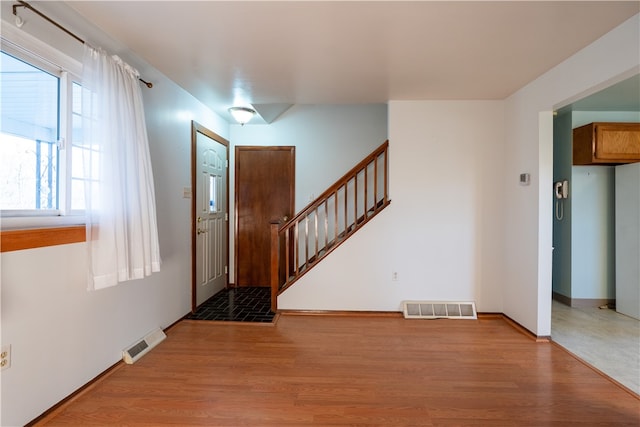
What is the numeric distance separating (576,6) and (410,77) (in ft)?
4.19

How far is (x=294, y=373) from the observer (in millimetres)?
2373

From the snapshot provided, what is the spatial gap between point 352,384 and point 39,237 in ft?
6.89

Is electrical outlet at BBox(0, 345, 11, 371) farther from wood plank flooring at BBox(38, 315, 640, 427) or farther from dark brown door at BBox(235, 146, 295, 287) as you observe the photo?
dark brown door at BBox(235, 146, 295, 287)

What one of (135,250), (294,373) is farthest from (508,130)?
(135,250)

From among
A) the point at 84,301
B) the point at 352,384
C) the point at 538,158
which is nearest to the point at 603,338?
the point at 538,158

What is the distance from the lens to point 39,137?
186 centimetres

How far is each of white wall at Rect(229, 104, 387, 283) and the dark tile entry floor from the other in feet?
4.49

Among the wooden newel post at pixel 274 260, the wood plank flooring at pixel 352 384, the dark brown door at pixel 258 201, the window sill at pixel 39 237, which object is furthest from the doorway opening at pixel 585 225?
the window sill at pixel 39 237

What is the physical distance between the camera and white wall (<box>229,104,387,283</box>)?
468 cm

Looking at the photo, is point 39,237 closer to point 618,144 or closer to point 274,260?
point 274,260

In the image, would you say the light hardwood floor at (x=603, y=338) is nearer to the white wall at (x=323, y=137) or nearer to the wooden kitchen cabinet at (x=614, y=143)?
the wooden kitchen cabinet at (x=614, y=143)

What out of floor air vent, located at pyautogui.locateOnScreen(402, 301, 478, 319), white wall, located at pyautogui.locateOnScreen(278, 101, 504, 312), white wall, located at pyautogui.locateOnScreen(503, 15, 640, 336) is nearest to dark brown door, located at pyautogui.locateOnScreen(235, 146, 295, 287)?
white wall, located at pyautogui.locateOnScreen(278, 101, 504, 312)

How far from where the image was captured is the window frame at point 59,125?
5.49ft

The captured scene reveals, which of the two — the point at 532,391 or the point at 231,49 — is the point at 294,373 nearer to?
the point at 532,391
